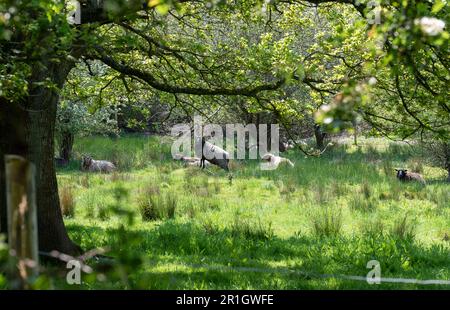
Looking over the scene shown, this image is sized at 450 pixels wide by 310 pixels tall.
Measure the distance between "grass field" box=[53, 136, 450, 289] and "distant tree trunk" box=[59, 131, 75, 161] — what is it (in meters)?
0.80

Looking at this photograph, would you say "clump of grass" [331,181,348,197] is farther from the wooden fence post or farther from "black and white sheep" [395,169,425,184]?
the wooden fence post

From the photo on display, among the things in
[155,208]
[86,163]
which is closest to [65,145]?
[86,163]

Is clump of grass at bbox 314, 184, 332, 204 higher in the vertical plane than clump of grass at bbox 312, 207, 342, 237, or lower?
higher

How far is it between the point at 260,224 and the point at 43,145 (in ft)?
13.1

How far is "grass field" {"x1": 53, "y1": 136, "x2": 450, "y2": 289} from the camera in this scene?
635 centimetres

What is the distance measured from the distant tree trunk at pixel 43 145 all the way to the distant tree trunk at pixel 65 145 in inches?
617

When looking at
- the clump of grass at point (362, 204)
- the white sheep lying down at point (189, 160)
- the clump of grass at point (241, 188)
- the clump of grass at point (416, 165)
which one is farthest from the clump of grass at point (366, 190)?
the white sheep lying down at point (189, 160)

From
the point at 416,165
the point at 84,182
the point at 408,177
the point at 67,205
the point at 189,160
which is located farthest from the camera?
the point at 189,160

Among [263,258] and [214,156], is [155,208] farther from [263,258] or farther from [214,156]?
[214,156]

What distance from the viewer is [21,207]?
7.47ft

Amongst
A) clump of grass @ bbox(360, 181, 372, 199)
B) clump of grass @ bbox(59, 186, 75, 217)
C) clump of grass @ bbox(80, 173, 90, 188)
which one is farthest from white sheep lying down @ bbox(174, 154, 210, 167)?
clump of grass @ bbox(59, 186, 75, 217)

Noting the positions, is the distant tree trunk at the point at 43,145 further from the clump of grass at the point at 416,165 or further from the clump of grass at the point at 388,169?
the clump of grass at the point at 416,165

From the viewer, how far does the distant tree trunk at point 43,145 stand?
710 centimetres
